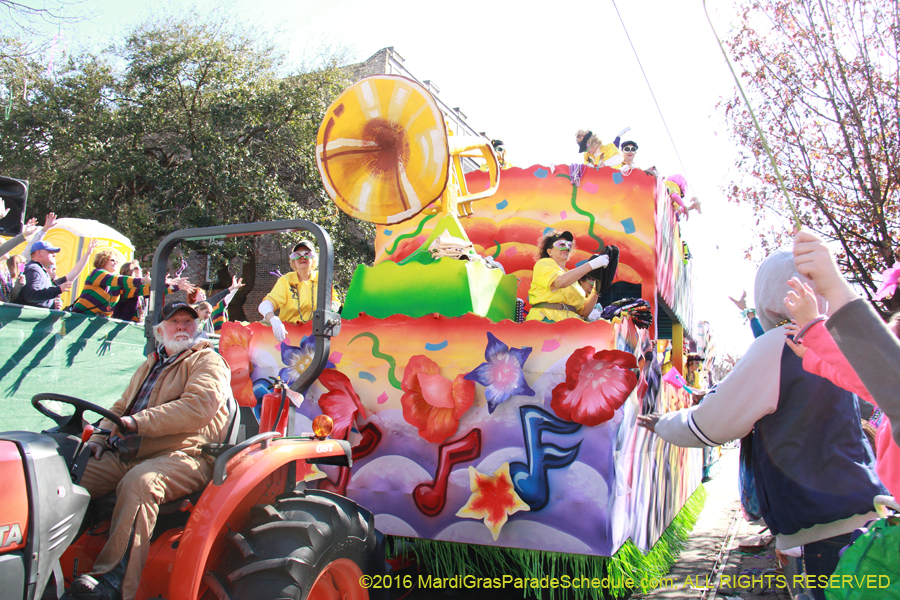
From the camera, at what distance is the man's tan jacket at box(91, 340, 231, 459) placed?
244 centimetres

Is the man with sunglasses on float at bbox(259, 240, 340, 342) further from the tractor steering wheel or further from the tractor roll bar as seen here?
the tractor steering wheel

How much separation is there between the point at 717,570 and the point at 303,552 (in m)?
3.79

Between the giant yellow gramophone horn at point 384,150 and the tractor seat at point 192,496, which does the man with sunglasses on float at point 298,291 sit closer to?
the giant yellow gramophone horn at point 384,150

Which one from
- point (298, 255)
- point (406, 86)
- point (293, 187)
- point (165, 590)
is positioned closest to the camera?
point (165, 590)

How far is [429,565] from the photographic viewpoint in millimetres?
3822

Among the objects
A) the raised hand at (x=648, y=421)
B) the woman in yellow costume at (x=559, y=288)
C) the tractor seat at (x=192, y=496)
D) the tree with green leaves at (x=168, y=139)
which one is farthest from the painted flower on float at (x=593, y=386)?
the tree with green leaves at (x=168, y=139)

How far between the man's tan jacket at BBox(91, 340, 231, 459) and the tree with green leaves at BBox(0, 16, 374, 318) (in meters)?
12.9

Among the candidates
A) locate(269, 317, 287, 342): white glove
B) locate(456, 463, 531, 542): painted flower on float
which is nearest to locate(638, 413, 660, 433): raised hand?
locate(456, 463, 531, 542): painted flower on float

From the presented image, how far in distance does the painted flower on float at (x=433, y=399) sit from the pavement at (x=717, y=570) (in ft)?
3.68

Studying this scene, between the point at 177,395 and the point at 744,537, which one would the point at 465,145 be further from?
the point at 744,537

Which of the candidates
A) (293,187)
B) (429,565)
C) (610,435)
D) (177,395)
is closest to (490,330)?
(610,435)

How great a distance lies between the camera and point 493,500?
11.7 ft

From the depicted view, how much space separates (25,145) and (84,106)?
5.60 ft

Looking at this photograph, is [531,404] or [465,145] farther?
[465,145]
